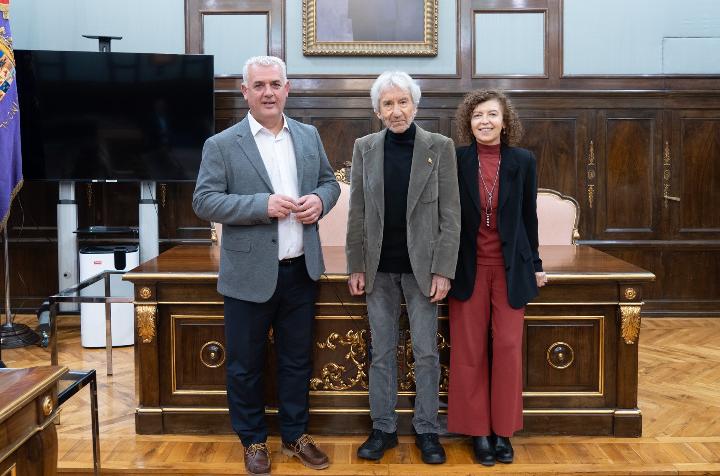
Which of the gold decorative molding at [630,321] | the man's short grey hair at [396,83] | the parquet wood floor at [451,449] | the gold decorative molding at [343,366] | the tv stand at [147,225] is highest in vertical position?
the man's short grey hair at [396,83]

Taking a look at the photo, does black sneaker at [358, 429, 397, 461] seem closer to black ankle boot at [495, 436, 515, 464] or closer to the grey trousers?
the grey trousers

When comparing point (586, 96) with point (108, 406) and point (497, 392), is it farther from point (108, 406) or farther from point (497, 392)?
point (108, 406)

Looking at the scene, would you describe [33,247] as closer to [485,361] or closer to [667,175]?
[485,361]

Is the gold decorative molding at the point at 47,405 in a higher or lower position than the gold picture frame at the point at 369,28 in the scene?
lower

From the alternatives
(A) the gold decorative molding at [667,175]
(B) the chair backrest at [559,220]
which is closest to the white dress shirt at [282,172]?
(B) the chair backrest at [559,220]

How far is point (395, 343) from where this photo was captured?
9.93ft

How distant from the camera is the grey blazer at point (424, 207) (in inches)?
113

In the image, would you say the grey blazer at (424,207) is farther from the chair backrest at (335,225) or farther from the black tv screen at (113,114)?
the black tv screen at (113,114)

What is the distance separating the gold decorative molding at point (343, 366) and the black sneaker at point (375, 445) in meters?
0.30

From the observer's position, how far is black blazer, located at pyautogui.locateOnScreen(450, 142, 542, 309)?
9.60 ft

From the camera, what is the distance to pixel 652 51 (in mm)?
5902

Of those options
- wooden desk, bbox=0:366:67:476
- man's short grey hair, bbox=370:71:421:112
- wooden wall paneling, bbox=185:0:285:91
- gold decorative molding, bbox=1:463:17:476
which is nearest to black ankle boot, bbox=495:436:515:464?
man's short grey hair, bbox=370:71:421:112

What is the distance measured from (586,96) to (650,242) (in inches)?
47.6

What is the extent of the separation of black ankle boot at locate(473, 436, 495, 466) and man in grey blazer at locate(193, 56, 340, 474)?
23.5 inches
